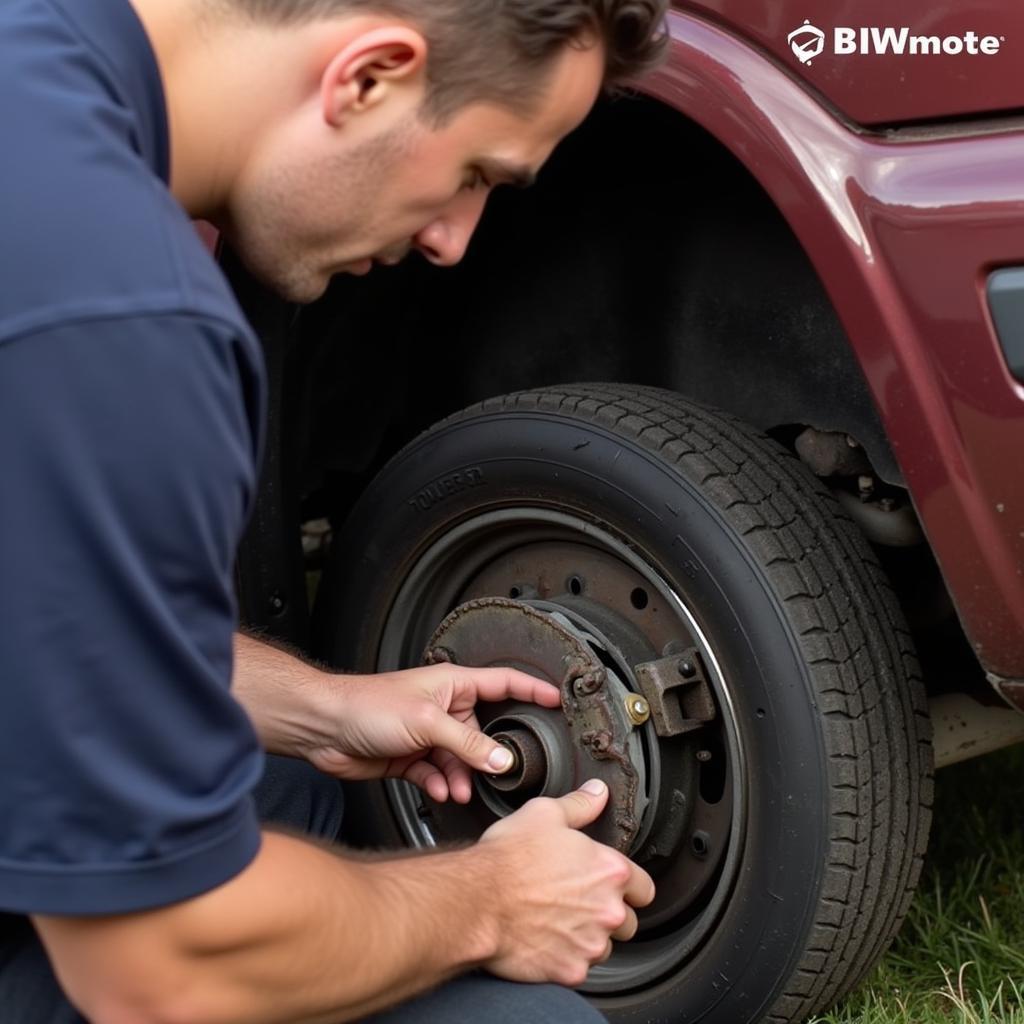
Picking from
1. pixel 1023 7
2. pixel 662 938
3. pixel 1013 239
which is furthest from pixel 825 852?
pixel 1023 7

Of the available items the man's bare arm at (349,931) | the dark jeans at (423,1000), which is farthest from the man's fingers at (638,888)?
A: the dark jeans at (423,1000)

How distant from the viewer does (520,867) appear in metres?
1.69

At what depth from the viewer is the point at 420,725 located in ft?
6.72

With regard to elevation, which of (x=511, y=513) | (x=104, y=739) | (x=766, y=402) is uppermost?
(x=104, y=739)

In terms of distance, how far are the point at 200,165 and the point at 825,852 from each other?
3.51 feet

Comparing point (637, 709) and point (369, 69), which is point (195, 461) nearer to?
point (369, 69)

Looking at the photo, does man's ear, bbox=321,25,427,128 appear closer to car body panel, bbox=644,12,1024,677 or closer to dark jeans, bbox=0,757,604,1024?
car body panel, bbox=644,12,1024,677

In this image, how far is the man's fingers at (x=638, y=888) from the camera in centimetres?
181

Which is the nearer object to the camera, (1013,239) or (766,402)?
(1013,239)

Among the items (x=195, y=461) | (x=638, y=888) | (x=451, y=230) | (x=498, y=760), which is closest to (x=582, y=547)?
(x=498, y=760)

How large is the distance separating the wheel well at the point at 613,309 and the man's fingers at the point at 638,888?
0.55 metres

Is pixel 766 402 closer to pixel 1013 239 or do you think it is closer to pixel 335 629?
pixel 1013 239

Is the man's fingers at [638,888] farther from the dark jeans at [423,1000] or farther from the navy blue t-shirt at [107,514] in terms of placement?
the navy blue t-shirt at [107,514]

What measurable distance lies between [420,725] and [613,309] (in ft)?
2.39
